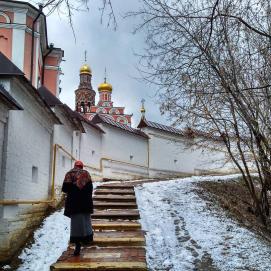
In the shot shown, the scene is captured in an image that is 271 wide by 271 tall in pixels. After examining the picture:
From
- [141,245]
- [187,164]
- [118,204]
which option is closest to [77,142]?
[118,204]

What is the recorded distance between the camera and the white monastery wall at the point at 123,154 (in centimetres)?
2072

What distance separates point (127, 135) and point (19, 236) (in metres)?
14.9

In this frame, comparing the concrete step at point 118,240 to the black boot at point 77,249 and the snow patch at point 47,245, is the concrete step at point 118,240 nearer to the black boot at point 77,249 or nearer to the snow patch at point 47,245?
the snow patch at point 47,245

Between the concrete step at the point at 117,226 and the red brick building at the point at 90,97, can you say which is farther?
the red brick building at the point at 90,97

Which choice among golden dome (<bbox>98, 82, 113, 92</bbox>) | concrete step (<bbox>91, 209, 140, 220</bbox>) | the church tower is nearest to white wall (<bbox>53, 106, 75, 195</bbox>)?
concrete step (<bbox>91, 209, 140, 220</bbox>)

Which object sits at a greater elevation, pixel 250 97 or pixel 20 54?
pixel 20 54

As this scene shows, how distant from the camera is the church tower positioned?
5034 centimetres

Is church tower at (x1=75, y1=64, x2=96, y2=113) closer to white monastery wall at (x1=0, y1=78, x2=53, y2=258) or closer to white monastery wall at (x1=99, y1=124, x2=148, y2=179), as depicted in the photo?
white monastery wall at (x1=99, y1=124, x2=148, y2=179)

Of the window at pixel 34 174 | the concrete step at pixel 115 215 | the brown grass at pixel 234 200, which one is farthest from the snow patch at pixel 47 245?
the brown grass at pixel 234 200

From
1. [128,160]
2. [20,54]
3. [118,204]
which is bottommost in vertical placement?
[118,204]

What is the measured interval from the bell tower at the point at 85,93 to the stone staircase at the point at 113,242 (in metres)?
38.8

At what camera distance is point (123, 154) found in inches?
870

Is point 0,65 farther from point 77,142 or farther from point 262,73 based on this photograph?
point 77,142

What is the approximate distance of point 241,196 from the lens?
51.4 ft
